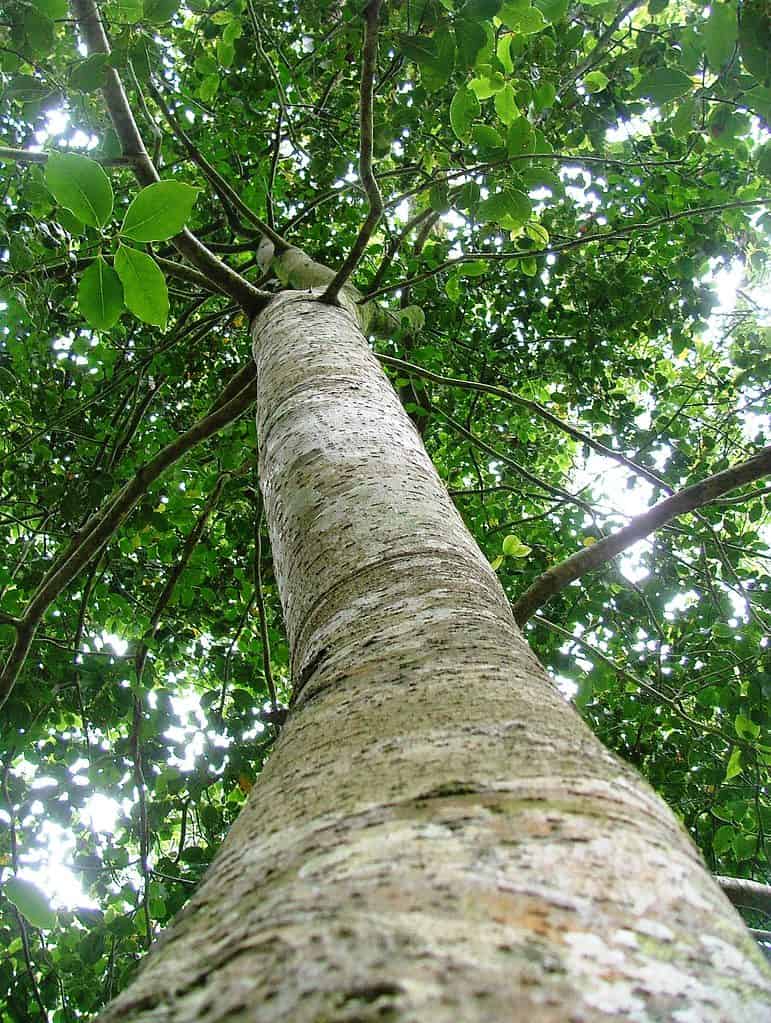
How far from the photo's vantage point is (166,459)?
267 cm

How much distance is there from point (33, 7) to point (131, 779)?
2.97 meters

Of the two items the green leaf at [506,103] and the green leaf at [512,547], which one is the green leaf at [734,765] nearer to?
the green leaf at [512,547]

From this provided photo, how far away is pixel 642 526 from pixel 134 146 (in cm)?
171

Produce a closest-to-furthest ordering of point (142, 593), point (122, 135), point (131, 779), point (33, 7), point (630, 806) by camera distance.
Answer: point (630, 806) < point (33, 7) < point (122, 135) < point (131, 779) < point (142, 593)

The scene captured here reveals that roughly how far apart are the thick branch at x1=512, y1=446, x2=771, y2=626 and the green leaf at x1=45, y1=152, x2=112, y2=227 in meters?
1.15

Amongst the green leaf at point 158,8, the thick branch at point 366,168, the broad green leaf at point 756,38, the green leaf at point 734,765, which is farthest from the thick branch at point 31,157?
the green leaf at point 734,765

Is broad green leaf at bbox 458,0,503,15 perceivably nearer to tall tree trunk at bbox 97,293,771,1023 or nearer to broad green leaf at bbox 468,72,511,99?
broad green leaf at bbox 468,72,511,99

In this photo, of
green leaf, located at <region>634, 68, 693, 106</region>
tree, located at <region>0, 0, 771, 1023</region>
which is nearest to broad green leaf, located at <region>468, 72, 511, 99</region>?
tree, located at <region>0, 0, 771, 1023</region>

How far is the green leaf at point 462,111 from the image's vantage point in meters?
1.75

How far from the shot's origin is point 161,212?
3.69 feet

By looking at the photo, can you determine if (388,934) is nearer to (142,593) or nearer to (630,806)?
(630,806)

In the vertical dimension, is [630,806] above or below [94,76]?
below

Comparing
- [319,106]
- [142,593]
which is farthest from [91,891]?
[319,106]

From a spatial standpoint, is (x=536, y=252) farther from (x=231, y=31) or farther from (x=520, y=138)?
(x=231, y=31)
